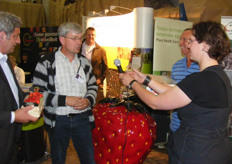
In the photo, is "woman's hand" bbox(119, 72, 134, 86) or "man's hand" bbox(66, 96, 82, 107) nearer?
"woman's hand" bbox(119, 72, 134, 86)

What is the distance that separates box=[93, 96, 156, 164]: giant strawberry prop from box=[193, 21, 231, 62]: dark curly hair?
38.0 inches

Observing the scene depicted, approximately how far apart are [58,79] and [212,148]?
1.24m

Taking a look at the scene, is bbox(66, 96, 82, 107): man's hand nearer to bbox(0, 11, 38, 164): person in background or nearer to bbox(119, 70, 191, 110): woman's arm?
bbox(0, 11, 38, 164): person in background

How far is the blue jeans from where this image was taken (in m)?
1.84

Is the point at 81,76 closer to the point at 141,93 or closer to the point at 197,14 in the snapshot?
the point at 141,93

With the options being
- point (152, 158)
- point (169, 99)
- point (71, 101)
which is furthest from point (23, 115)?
point (152, 158)

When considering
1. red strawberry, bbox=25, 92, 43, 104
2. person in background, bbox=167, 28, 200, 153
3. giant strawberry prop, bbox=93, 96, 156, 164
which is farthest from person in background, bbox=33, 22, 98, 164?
person in background, bbox=167, 28, 200, 153

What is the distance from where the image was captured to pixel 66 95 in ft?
5.91

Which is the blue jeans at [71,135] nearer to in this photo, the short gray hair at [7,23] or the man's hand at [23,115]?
the man's hand at [23,115]

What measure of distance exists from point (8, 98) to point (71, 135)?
0.74 m

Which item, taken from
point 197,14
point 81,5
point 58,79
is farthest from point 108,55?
point 81,5

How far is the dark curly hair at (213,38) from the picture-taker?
1249 mm

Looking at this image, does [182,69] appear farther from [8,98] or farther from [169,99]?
[8,98]

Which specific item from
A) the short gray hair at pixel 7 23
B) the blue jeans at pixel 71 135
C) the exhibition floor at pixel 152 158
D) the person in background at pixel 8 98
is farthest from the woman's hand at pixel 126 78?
the exhibition floor at pixel 152 158
